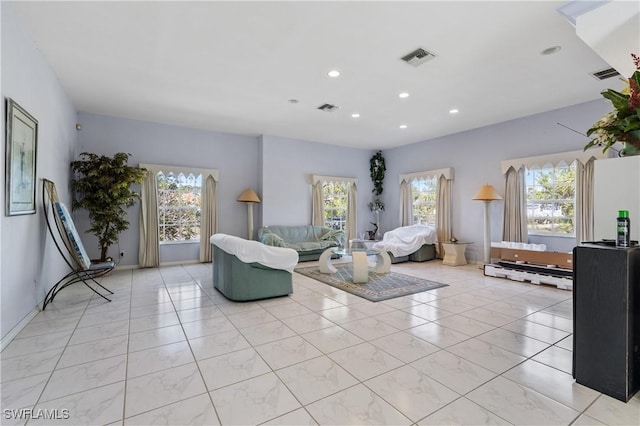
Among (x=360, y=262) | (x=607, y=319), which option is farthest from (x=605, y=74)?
(x=360, y=262)

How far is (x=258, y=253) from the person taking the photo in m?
3.85

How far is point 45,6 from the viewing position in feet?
8.91

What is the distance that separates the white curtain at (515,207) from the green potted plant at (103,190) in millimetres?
7183

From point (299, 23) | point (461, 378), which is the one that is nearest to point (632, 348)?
point (461, 378)

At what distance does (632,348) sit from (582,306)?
Answer: 0.33m

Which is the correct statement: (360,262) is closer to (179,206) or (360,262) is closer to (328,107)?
(328,107)

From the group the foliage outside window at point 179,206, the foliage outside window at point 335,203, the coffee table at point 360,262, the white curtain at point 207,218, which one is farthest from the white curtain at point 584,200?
the foliage outside window at point 179,206

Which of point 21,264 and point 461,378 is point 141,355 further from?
point 461,378

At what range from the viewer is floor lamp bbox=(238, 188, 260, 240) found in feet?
22.5

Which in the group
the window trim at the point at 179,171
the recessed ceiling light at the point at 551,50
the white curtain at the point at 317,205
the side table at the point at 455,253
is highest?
the recessed ceiling light at the point at 551,50

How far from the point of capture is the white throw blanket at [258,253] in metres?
3.77

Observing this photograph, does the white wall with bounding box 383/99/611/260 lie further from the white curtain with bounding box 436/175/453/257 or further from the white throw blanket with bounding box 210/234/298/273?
the white throw blanket with bounding box 210/234/298/273

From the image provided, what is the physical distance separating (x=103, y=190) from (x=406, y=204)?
680cm

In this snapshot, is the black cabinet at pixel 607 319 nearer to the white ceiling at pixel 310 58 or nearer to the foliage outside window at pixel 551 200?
the white ceiling at pixel 310 58
